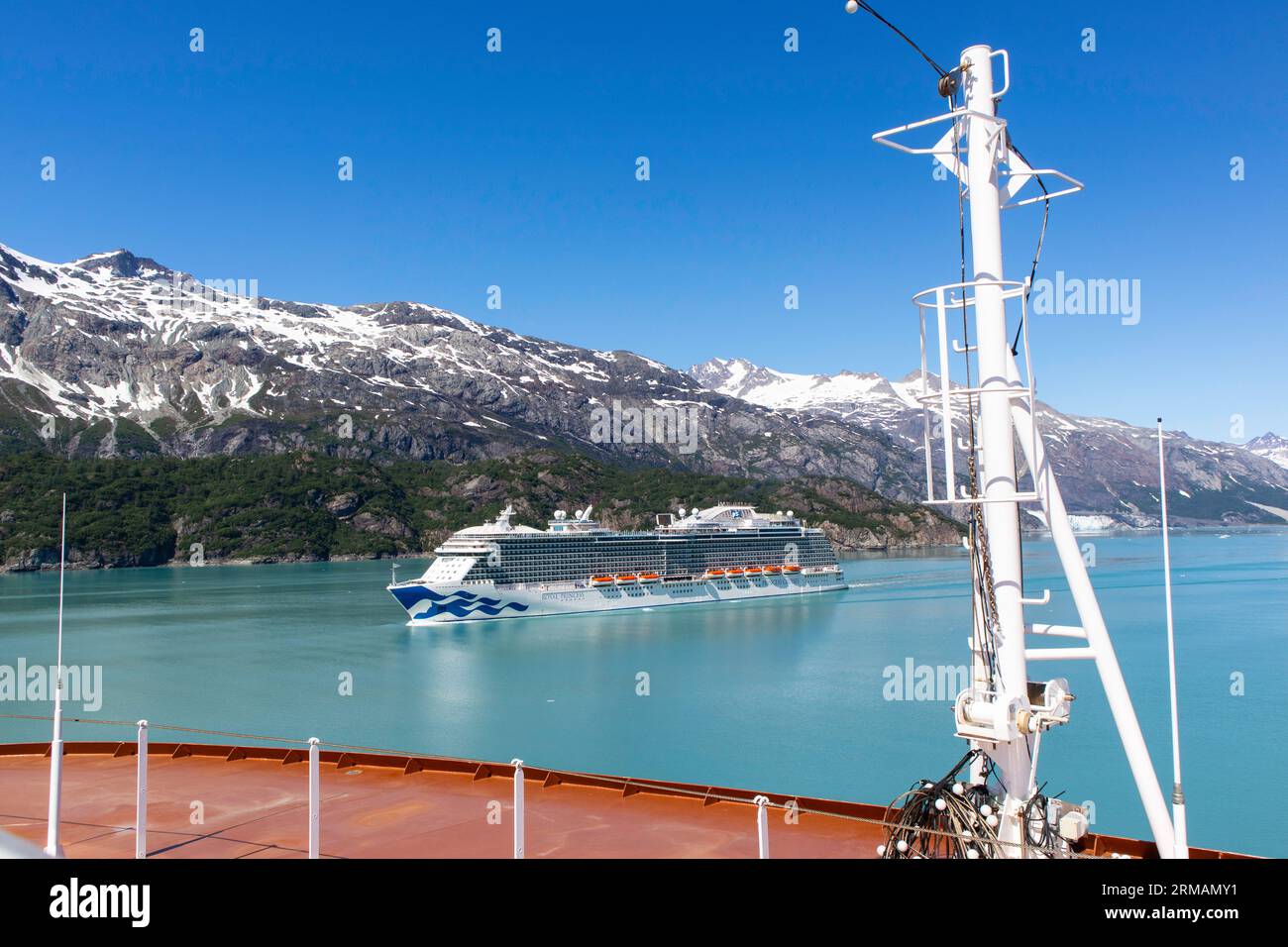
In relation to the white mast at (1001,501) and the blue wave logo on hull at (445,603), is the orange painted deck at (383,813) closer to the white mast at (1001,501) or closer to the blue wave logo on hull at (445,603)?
the white mast at (1001,501)

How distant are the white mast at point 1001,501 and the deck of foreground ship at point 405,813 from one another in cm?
127

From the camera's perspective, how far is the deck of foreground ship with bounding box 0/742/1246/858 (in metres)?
7.04

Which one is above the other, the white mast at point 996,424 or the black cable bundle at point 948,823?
the white mast at point 996,424

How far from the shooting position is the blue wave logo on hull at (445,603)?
50531 millimetres

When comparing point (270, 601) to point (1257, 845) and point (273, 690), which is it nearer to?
point (273, 690)

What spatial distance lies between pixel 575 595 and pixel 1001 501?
54022 millimetres

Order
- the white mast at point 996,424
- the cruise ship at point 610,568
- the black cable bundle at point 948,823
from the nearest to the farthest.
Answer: the black cable bundle at point 948,823
the white mast at point 996,424
the cruise ship at point 610,568

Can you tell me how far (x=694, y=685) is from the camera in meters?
30.7

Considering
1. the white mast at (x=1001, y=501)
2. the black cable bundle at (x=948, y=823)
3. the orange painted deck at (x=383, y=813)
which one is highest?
the white mast at (x=1001, y=501)

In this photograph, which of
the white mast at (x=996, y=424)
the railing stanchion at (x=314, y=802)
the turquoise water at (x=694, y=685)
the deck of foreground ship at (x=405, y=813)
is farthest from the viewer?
the turquoise water at (x=694, y=685)

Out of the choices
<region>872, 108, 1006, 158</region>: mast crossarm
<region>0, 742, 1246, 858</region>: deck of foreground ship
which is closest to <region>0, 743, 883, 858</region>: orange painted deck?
<region>0, 742, 1246, 858</region>: deck of foreground ship

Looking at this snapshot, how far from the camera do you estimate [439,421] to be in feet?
583

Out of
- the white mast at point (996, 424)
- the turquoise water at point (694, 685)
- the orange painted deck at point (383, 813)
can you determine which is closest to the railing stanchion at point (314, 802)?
the orange painted deck at point (383, 813)
